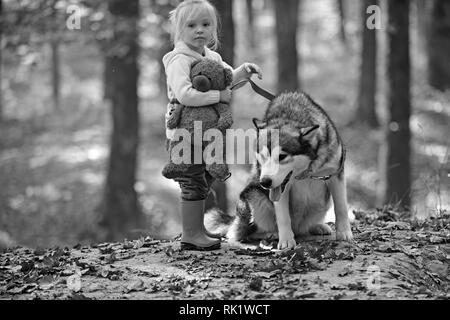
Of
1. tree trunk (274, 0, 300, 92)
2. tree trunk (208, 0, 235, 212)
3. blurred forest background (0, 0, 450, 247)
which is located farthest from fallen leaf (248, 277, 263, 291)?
tree trunk (274, 0, 300, 92)

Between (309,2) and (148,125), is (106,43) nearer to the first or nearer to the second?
(148,125)

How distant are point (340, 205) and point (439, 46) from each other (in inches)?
626

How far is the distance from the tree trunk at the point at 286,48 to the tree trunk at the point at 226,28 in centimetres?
667


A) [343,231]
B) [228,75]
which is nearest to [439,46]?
[343,231]

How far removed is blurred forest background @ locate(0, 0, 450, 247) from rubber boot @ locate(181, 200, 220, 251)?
1.37 m

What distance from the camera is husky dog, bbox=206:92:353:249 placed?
4.91 metres

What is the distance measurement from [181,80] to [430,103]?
647 inches

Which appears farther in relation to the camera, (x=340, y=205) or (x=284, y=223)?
(x=340, y=205)

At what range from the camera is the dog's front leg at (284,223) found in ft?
17.5

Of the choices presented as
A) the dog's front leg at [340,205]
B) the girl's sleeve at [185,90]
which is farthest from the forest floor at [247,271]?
the girl's sleeve at [185,90]

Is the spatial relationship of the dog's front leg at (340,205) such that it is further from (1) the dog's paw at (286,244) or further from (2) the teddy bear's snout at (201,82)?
(2) the teddy bear's snout at (201,82)

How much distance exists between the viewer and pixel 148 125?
72.4 feet

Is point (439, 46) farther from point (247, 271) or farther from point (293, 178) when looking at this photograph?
point (247, 271)

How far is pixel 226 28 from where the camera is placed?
319 inches
